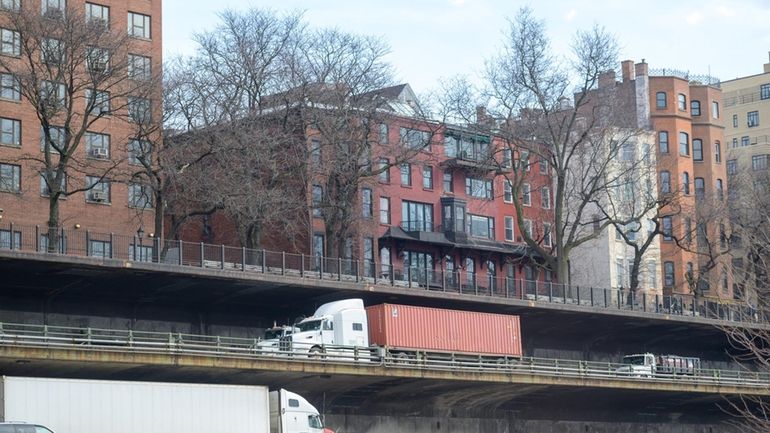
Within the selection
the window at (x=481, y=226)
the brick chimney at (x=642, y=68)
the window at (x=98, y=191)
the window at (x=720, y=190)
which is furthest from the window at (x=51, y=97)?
the brick chimney at (x=642, y=68)

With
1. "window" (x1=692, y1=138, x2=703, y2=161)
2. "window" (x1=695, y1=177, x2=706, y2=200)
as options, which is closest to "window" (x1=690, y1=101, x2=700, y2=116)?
"window" (x1=692, y1=138, x2=703, y2=161)

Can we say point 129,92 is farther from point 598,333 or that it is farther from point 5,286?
point 598,333

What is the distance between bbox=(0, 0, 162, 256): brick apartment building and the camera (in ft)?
240

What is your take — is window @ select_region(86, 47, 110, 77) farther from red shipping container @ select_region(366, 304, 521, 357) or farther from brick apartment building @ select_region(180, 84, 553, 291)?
red shipping container @ select_region(366, 304, 521, 357)

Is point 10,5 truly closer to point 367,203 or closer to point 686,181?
point 367,203

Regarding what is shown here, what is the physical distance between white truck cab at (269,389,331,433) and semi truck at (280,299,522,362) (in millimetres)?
7178

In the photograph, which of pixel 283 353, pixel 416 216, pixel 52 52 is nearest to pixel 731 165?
pixel 416 216

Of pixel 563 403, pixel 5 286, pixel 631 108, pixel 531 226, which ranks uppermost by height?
pixel 631 108

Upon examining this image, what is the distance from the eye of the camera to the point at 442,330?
2685 inches

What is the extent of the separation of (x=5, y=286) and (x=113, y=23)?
21.3m

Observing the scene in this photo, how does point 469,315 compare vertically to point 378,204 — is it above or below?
below

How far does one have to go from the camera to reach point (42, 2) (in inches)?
2985

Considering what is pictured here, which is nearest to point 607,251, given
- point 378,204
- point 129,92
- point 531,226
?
point 531,226

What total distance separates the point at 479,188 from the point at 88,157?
34.6m
